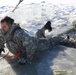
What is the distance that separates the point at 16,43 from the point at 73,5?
10906 millimetres

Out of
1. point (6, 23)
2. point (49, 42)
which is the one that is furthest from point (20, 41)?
point (49, 42)

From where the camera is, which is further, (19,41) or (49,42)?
(49,42)

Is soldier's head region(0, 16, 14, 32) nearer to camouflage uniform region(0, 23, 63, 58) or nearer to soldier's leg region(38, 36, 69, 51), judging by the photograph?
camouflage uniform region(0, 23, 63, 58)

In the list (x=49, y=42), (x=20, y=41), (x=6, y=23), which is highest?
(x=6, y=23)

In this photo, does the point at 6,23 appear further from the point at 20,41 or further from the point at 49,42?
the point at 49,42

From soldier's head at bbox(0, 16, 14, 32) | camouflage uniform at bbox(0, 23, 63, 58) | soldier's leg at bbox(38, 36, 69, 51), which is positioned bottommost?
soldier's leg at bbox(38, 36, 69, 51)

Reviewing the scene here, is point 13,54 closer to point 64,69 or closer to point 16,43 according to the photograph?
point 16,43

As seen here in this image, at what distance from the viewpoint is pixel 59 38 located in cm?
712

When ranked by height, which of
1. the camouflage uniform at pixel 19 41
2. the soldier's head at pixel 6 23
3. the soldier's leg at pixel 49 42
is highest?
the soldier's head at pixel 6 23

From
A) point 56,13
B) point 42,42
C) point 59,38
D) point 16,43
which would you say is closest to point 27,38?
point 16,43


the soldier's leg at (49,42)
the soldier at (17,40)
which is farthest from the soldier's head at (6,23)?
the soldier's leg at (49,42)

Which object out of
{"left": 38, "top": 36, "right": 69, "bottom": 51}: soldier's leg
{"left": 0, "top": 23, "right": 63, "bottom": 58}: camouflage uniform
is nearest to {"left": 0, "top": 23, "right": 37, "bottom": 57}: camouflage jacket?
{"left": 0, "top": 23, "right": 63, "bottom": 58}: camouflage uniform

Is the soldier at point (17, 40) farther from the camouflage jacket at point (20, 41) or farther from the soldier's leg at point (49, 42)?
the soldier's leg at point (49, 42)

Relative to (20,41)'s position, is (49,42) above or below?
below
